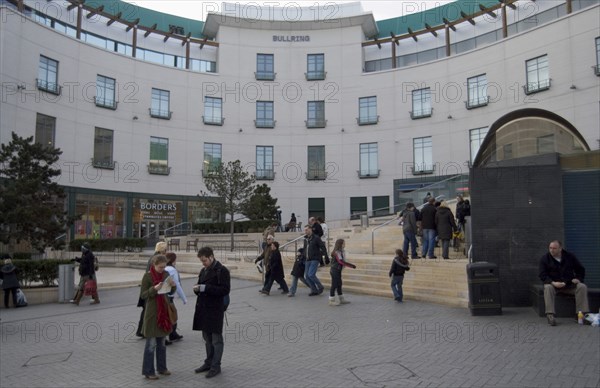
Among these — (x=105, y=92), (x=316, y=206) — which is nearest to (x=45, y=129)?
(x=105, y=92)

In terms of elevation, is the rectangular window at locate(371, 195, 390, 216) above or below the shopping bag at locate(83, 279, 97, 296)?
above

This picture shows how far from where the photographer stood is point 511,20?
3678 centimetres

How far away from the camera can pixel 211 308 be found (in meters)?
6.11

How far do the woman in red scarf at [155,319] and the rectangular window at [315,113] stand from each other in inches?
1470

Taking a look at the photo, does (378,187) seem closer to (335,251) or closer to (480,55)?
(480,55)

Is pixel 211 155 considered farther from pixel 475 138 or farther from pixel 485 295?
pixel 485 295

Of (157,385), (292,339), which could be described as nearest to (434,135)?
(292,339)

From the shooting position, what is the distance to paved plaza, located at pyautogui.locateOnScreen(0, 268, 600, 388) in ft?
19.1

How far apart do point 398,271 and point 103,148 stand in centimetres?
3151

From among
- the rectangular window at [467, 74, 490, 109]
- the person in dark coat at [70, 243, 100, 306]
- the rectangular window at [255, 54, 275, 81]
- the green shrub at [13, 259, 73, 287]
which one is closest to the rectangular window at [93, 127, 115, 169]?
the rectangular window at [255, 54, 275, 81]

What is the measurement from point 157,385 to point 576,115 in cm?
3258

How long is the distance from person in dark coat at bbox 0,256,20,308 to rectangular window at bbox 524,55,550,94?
108ft

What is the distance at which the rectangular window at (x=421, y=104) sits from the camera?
39.7 meters

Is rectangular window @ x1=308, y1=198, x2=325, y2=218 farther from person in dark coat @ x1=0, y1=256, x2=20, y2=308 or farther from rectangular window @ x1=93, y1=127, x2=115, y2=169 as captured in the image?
person in dark coat @ x1=0, y1=256, x2=20, y2=308
